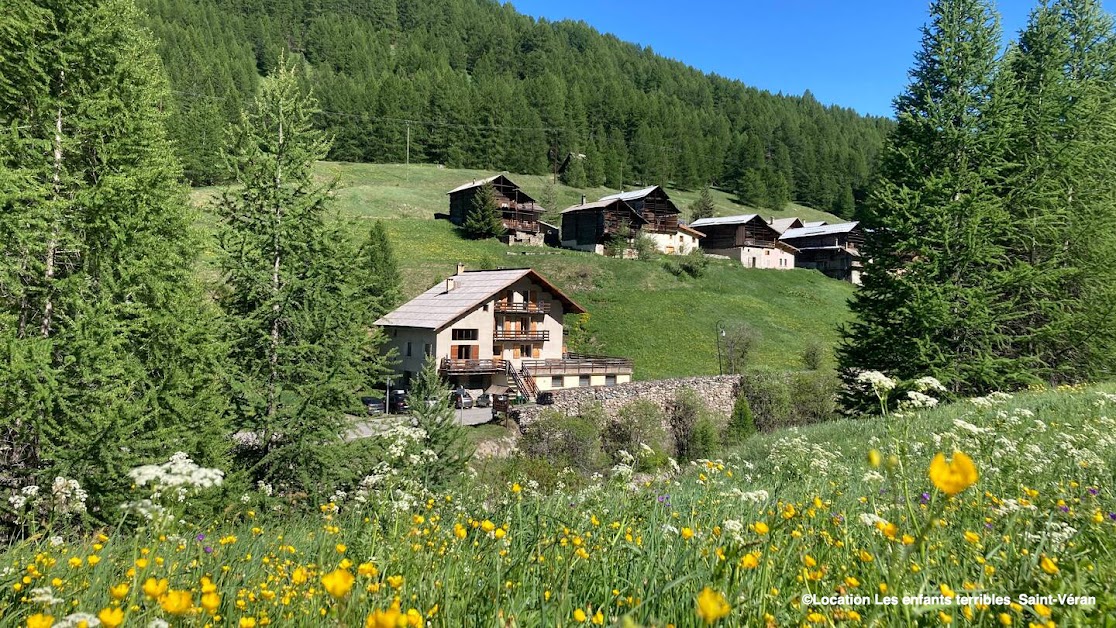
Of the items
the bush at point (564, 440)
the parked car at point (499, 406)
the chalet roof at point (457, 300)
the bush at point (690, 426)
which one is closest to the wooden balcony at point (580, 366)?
the chalet roof at point (457, 300)

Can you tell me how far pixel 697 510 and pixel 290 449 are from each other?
1127 cm

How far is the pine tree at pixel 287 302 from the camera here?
13.5 meters

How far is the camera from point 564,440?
1169 inches

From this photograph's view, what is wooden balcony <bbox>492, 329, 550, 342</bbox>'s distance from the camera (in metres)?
44.5

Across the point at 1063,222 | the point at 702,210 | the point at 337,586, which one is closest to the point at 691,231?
the point at 702,210

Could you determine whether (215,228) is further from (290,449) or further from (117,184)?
(290,449)

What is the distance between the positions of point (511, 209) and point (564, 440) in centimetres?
5780

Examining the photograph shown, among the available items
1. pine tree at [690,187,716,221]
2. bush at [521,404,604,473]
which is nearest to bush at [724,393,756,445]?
bush at [521,404,604,473]

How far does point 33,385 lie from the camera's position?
31.9 feet

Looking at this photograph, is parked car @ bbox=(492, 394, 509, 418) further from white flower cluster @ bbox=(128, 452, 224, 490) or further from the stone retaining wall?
white flower cluster @ bbox=(128, 452, 224, 490)

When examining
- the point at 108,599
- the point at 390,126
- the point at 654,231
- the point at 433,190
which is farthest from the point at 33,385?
the point at 390,126

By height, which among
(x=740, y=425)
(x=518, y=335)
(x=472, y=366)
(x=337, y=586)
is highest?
(x=337, y=586)

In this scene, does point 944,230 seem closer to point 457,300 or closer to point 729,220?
point 457,300

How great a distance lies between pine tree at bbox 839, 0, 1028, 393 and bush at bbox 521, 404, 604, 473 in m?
12.5
